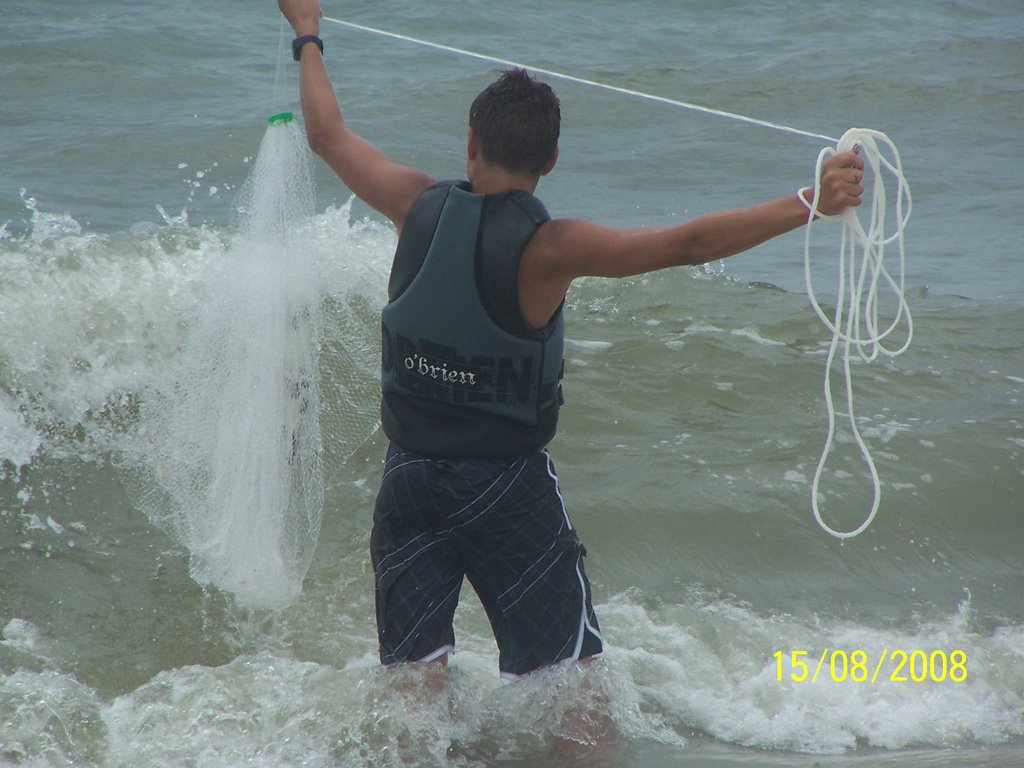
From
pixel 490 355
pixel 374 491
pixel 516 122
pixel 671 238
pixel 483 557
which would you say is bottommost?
pixel 374 491

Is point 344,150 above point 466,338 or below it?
above

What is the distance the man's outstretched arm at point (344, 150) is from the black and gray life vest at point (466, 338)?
147 millimetres

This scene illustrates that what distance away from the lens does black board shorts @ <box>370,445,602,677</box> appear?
2875 mm

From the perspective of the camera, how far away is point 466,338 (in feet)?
8.98

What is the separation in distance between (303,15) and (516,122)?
3.42 ft

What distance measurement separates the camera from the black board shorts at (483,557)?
2875mm

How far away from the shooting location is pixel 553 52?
15.4 m

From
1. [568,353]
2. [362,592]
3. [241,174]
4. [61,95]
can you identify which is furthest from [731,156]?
[362,592]

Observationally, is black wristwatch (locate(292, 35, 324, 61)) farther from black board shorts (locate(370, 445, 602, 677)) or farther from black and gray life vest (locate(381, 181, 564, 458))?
black board shorts (locate(370, 445, 602, 677))
